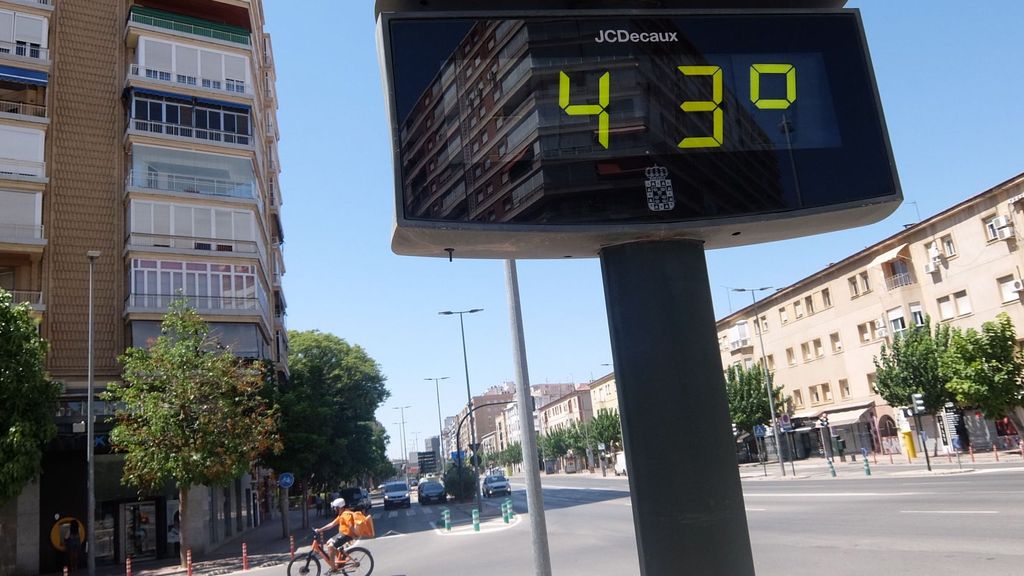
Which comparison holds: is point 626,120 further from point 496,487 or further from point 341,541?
point 496,487

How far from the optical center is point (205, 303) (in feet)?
103

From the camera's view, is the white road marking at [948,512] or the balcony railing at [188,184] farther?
the balcony railing at [188,184]

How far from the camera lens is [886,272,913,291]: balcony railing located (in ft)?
138

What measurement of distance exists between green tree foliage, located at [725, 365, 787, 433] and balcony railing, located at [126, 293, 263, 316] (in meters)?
33.1

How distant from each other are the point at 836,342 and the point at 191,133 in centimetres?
4072

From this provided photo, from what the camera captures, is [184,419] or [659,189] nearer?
[659,189]

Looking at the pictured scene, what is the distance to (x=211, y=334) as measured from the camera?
30797 millimetres

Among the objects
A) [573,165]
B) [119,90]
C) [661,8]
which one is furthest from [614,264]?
[119,90]

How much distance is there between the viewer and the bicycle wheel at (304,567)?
15555 millimetres

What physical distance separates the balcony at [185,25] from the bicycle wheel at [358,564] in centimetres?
2748

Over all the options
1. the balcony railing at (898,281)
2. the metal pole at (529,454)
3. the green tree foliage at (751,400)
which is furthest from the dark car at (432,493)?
the metal pole at (529,454)

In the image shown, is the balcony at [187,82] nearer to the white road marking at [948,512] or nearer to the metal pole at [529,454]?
the white road marking at [948,512]

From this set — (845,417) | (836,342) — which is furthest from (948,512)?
(836,342)

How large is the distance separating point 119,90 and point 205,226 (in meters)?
7.27
